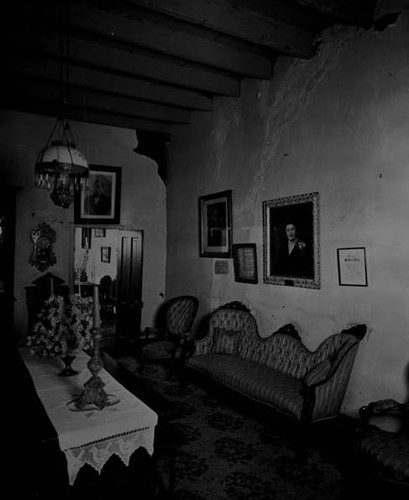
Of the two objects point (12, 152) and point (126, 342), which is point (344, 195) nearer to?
point (126, 342)

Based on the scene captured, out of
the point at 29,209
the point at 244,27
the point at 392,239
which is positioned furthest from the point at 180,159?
the point at 392,239

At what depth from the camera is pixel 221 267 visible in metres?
6.23

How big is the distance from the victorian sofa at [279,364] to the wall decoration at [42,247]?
329 cm

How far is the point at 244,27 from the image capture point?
410cm

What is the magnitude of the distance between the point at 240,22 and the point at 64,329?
134 inches

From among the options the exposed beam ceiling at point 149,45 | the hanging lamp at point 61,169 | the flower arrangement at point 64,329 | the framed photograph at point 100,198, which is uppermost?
the exposed beam ceiling at point 149,45

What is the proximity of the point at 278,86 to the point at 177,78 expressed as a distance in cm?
134

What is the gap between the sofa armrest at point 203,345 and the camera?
527 centimetres

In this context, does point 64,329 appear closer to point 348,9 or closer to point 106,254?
point 348,9

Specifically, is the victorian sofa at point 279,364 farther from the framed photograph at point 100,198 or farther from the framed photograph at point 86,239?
the framed photograph at point 86,239

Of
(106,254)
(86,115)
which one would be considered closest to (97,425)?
(86,115)

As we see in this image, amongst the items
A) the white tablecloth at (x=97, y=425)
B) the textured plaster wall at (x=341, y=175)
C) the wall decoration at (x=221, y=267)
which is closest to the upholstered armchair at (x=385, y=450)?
the textured plaster wall at (x=341, y=175)

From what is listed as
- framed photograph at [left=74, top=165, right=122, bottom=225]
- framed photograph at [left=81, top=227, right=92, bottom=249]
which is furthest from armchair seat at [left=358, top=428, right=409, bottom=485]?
framed photograph at [left=81, top=227, right=92, bottom=249]

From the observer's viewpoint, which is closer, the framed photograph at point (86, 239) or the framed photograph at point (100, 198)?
the framed photograph at point (100, 198)
